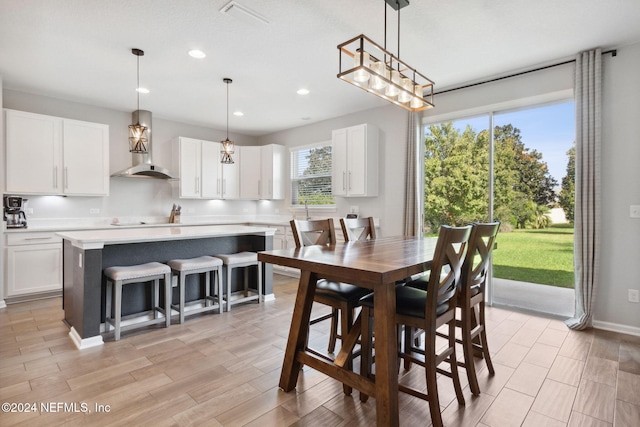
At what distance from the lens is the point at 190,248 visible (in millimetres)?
3781

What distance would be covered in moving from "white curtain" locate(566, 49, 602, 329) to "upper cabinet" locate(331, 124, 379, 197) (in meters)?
2.38

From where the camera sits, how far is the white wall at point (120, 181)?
4688 millimetres

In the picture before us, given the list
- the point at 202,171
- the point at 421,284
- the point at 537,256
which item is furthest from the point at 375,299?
the point at 202,171

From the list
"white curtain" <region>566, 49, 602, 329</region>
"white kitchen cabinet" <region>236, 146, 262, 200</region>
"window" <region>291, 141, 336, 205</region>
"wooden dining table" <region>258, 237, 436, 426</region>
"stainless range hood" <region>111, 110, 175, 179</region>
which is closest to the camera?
"wooden dining table" <region>258, 237, 436, 426</region>

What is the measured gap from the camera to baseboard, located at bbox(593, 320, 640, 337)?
314 centimetres

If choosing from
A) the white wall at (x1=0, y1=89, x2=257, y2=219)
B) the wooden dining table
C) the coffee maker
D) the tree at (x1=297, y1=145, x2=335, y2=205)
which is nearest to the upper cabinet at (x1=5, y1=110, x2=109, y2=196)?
the coffee maker

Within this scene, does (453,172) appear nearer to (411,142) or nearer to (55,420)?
(411,142)

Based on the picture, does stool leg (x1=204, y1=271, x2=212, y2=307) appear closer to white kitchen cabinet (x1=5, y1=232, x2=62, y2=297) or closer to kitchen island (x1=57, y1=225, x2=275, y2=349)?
kitchen island (x1=57, y1=225, x2=275, y2=349)

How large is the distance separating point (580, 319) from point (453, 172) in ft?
7.09

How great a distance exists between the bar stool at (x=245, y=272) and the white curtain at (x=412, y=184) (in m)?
2.06

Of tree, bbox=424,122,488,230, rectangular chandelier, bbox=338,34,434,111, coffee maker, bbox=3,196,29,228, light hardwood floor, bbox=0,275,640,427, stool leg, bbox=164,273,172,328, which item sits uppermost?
rectangular chandelier, bbox=338,34,434,111

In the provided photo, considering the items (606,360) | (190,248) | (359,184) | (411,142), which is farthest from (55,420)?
(411,142)

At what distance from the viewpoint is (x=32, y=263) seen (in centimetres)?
415

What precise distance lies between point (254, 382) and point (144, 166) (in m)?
3.86
